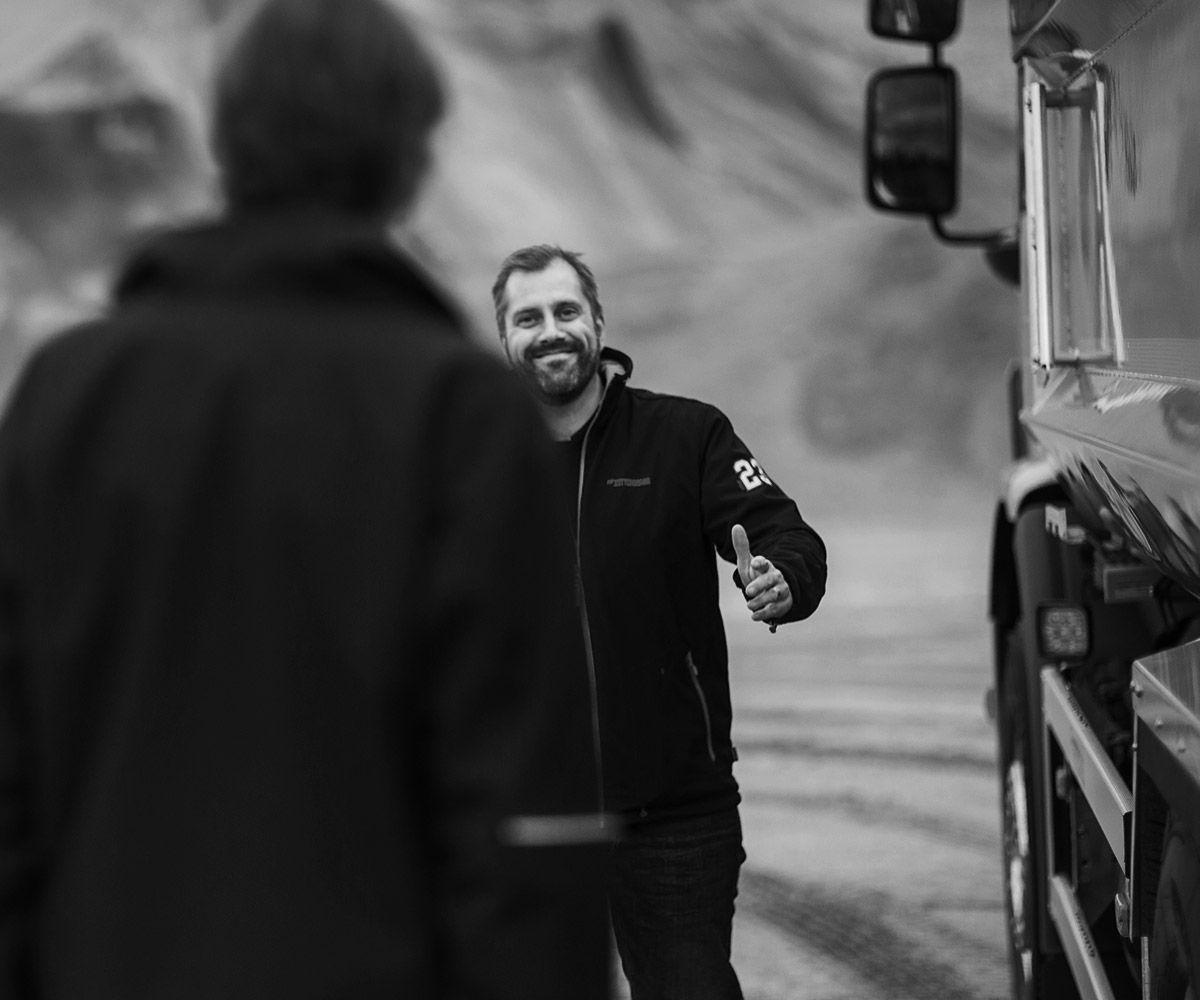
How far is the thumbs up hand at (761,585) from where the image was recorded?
3.05 m

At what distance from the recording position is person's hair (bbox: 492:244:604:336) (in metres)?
3.51

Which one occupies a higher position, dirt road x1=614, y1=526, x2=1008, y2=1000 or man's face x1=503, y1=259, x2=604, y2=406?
man's face x1=503, y1=259, x2=604, y2=406

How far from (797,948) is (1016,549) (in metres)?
1.63

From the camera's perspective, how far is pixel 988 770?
848 centimetres

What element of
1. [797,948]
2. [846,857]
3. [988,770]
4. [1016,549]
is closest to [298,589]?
[1016,549]

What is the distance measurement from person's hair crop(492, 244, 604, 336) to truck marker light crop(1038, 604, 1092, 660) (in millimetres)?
1329

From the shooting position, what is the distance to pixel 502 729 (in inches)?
61.5

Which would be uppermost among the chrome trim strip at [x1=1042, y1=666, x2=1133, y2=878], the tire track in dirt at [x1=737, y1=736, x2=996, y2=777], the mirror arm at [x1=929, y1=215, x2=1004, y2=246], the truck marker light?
the mirror arm at [x1=929, y1=215, x2=1004, y2=246]

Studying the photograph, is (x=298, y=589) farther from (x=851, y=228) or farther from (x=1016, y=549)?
(x=851, y=228)

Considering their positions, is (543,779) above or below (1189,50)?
below

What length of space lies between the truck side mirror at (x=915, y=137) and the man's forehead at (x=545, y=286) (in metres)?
1.30

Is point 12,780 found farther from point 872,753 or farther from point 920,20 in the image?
point 872,753

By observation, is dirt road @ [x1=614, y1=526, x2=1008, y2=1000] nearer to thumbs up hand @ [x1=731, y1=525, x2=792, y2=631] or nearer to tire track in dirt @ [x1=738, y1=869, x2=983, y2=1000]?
tire track in dirt @ [x1=738, y1=869, x2=983, y2=1000]

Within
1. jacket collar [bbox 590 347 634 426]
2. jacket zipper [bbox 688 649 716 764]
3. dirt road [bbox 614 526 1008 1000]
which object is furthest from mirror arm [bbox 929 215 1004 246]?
dirt road [bbox 614 526 1008 1000]
